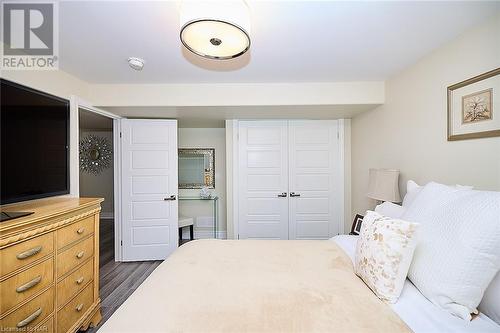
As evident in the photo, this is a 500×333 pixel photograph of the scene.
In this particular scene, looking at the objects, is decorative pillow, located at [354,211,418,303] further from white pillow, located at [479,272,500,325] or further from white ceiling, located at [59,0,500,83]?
white ceiling, located at [59,0,500,83]

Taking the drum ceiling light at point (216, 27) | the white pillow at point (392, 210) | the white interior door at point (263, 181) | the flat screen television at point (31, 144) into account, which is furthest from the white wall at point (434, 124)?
the flat screen television at point (31, 144)

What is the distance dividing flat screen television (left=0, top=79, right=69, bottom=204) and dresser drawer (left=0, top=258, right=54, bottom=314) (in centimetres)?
46

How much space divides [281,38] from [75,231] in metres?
2.08

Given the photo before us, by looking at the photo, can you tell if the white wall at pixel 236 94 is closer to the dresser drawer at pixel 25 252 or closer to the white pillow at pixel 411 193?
the white pillow at pixel 411 193

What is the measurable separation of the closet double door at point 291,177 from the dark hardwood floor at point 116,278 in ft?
4.82

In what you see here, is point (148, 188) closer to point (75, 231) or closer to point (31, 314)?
point (75, 231)

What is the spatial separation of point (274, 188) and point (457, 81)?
236 cm

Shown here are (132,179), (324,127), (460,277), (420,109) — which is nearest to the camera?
(460,277)

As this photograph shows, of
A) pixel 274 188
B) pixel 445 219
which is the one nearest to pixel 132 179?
pixel 274 188

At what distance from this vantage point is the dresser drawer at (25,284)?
3.48ft

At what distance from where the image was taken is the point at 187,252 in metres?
1.53

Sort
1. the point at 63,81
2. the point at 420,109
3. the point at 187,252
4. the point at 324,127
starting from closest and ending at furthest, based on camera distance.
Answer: the point at 187,252 → the point at 420,109 → the point at 63,81 → the point at 324,127

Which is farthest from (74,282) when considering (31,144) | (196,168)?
(196,168)

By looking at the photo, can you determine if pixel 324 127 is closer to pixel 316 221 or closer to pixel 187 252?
pixel 316 221
